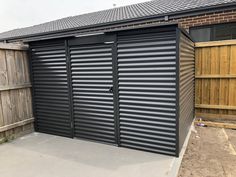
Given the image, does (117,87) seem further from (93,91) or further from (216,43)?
(216,43)

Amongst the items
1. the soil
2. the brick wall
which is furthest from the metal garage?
the brick wall

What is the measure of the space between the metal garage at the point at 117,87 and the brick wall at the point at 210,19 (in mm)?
2489

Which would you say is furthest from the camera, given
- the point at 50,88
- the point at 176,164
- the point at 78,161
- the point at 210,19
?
the point at 210,19

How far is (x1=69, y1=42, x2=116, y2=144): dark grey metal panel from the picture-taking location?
3.38 meters

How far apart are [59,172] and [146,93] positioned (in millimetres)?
1779

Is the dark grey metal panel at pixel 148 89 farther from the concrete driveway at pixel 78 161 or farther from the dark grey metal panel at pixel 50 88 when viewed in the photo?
the dark grey metal panel at pixel 50 88

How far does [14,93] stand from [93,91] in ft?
5.85

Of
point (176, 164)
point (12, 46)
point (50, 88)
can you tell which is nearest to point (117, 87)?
point (176, 164)

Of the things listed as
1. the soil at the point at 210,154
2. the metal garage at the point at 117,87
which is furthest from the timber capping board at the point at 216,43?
the soil at the point at 210,154

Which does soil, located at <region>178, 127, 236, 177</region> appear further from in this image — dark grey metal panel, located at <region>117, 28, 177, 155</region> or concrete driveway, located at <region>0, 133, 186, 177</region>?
dark grey metal panel, located at <region>117, 28, 177, 155</region>

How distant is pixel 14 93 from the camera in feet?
12.9

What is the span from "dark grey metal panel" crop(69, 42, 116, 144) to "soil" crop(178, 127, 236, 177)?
→ 1.39 m

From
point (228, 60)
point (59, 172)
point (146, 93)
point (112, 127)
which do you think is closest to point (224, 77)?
point (228, 60)

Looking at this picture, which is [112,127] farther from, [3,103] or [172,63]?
[3,103]
